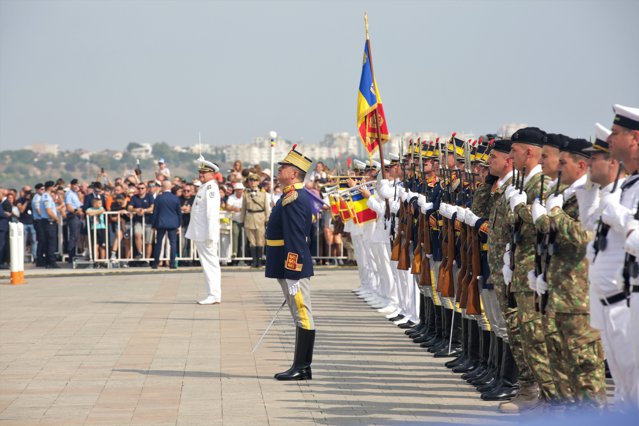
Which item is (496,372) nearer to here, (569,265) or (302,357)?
(302,357)

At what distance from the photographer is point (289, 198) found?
10.2m

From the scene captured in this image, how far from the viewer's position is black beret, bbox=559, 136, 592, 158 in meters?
7.36

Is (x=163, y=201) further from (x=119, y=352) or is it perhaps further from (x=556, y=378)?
(x=556, y=378)

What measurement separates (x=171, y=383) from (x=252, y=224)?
1369cm

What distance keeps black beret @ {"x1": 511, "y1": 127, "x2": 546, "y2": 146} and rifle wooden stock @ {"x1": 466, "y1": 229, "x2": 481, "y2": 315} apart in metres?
1.54

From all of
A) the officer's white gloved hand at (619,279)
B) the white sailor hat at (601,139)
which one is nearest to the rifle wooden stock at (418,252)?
the white sailor hat at (601,139)

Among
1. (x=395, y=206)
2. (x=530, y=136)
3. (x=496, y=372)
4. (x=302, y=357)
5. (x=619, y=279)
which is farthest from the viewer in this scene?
(x=395, y=206)

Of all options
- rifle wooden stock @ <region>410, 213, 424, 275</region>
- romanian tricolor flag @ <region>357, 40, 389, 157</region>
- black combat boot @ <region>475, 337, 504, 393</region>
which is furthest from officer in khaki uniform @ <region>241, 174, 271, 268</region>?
black combat boot @ <region>475, 337, 504, 393</region>

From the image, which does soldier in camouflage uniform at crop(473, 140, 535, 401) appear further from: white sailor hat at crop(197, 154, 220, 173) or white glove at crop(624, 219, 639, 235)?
white sailor hat at crop(197, 154, 220, 173)

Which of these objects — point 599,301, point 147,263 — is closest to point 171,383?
point 599,301

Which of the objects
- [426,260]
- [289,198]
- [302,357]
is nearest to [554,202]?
[289,198]

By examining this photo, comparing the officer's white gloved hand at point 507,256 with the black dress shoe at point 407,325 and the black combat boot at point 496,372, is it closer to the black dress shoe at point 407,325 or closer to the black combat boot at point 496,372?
the black combat boot at point 496,372

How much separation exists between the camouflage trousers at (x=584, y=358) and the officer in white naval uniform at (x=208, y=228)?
33.4 ft

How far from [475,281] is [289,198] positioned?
1847mm
